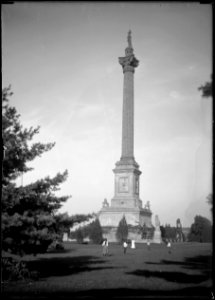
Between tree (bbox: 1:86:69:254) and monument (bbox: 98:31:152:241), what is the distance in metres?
32.1

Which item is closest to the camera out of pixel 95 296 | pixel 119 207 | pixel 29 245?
pixel 95 296

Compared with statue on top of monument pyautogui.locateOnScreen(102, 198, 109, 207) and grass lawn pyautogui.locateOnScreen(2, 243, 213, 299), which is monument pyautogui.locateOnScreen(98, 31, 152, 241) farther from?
grass lawn pyautogui.locateOnScreen(2, 243, 213, 299)

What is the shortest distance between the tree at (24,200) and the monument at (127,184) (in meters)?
32.1

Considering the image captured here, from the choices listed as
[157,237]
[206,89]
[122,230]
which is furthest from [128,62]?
[206,89]

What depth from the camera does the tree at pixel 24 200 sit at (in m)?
11.8

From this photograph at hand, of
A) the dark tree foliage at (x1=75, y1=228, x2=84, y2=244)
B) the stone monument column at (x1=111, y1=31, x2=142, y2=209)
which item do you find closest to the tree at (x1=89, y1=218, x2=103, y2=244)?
the dark tree foliage at (x1=75, y1=228, x2=84, y2=244)

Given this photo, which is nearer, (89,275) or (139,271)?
(89,275)

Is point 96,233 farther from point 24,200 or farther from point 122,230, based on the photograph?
point 24,200

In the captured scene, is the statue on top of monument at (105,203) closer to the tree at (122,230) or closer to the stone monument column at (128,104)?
the tree at (122,230)

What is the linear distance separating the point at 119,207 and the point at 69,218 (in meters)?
34.8

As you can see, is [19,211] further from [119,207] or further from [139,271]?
[119,207]

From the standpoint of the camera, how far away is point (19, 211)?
40.8ft

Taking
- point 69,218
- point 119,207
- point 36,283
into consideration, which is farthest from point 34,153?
point 119,207

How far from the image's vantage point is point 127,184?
4797 cm
